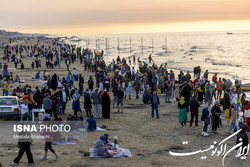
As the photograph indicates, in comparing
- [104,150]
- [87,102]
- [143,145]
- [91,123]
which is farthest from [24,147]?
[87,102]

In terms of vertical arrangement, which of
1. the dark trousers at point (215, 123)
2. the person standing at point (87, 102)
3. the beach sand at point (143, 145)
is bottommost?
the beach sand at point (143, 145)

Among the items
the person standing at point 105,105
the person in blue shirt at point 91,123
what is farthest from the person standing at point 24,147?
the person standing at point 105,105

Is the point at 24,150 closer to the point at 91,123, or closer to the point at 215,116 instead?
the point at 91,123

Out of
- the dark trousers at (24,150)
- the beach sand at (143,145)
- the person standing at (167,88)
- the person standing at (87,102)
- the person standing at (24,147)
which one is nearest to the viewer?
the person standing at (24,147)

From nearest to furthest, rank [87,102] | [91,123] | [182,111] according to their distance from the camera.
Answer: [91,123], [182,111], [87,102]

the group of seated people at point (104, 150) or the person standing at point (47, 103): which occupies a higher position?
the person standing at point (47, 103)

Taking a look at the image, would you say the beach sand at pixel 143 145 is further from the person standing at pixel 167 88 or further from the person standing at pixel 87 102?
the person standing at pixel 167 88

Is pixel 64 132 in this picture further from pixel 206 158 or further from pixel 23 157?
pixel 206 158

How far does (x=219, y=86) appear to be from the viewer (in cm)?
2444

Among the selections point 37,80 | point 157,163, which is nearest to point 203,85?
point 157,163

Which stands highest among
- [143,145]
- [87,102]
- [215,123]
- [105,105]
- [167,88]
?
[167,88]

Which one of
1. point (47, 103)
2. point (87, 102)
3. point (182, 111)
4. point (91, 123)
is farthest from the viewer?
point (87, 102)

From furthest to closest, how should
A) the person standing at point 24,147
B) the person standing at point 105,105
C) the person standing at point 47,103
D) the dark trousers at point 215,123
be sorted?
the person standing at point 105,105, the person standing at point 47,103, the dark trousers at point 215,123, the person standing at point 24,147

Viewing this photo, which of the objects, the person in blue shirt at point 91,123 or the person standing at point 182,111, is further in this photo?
the person standing at point 182,111
